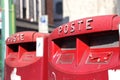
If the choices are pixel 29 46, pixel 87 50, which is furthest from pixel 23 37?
pixel 87 50

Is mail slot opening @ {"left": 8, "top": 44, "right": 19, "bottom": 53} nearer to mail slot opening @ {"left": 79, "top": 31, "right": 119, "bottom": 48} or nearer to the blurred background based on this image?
the blurred background

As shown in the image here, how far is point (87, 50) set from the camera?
3953 mm

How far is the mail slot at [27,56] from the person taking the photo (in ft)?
15.6

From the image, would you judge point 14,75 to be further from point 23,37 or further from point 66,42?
point 66,42

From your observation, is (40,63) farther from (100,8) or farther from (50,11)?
(50,11)

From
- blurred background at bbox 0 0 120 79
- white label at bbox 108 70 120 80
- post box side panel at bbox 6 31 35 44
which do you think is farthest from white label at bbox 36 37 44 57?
white label at bbox 108 70 120 80

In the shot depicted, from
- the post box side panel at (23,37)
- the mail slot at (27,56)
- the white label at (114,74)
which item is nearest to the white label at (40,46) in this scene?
the mail slot at (27,56)

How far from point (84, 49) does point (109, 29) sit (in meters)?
0.53

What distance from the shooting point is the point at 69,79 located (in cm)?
393

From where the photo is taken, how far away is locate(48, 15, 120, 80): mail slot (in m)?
3.49

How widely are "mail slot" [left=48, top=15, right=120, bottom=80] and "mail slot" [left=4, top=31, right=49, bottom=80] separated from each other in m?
0.24

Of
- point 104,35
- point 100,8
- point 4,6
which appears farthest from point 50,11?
point 104,35

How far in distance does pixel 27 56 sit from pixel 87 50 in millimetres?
1661

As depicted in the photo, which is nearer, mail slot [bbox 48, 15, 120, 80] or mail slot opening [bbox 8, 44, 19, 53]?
mail slot [bbox 48, 15, 120, 80]
